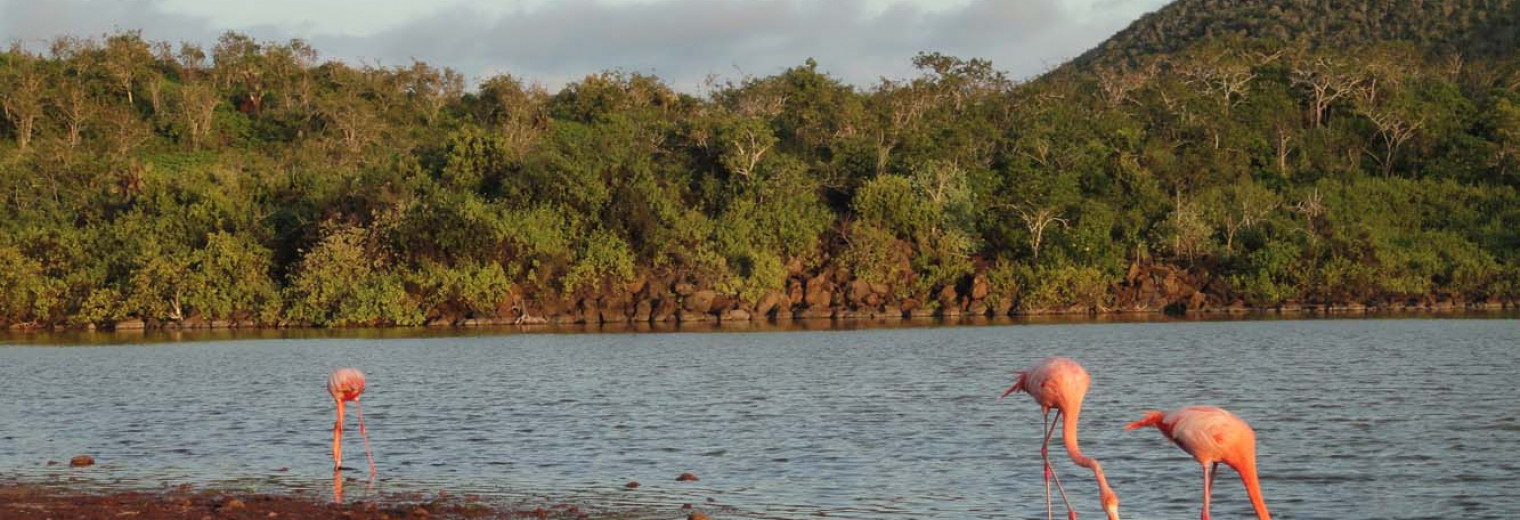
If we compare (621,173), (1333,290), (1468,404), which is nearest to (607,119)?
(621,173)

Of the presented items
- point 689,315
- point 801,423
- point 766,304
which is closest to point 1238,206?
point 766,304

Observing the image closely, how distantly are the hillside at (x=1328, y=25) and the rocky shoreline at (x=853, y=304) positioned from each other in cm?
2875

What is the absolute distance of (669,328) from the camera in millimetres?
60844

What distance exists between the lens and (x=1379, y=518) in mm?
14875

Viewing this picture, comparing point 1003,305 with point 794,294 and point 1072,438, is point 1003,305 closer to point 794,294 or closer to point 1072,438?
point 794,294

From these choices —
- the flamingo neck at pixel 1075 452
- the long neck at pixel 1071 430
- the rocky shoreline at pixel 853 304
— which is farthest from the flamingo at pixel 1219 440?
the rocky shoreline at pixel 853 304

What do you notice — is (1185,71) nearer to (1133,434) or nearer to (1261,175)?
(1261,175)

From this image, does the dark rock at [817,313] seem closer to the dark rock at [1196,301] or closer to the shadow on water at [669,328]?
the shadow on water at [669,328]

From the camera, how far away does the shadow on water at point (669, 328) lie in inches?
2199

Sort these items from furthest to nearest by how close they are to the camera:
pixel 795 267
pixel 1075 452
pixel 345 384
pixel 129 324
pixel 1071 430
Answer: pixel 795 267, pixel 129 324, pixel 345 384, pixel 1071 430, pixel 1075 452

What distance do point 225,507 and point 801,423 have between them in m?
11.0

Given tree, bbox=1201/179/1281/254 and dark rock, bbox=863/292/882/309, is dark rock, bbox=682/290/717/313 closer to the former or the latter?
dark rock, bbox=863/292/882/309

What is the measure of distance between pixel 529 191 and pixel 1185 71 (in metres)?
41.9

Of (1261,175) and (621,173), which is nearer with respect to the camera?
(621,173)
